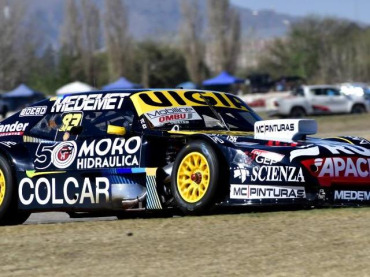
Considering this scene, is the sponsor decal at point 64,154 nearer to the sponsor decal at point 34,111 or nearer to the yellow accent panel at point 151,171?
the sponsor decal at point 34,111

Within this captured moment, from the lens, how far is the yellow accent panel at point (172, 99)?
9430 mm

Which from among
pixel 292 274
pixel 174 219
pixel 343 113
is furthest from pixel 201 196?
pixel 343 113

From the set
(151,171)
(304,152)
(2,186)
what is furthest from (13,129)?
(304,152)

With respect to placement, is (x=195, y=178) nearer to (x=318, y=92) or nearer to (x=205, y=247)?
(x=205, y=247)

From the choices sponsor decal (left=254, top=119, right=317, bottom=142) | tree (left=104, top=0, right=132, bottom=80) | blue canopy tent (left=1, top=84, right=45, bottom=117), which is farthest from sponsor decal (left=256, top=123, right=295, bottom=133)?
tree (left=104, top=0, right=132, bottom=80)

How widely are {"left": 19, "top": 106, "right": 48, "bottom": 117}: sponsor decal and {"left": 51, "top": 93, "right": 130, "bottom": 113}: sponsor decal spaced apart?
0.39 ft

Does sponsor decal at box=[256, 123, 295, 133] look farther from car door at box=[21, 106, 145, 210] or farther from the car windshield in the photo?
car door at box=[21, 106, 145, 210]

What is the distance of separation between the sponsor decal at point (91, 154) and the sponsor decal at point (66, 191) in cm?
15

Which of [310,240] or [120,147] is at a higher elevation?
[120,147]

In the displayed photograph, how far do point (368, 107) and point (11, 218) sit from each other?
111 ft

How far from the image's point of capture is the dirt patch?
6145 mm

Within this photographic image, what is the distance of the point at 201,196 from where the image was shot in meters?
8.41

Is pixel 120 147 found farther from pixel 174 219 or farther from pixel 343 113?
pixel 343 113

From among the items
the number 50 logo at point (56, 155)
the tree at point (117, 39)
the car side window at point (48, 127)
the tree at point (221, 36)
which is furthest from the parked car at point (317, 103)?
the tree at point (221, 36)
